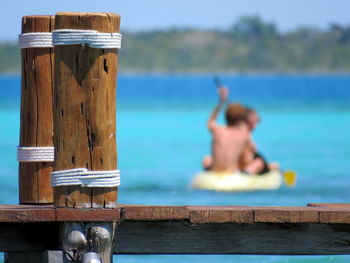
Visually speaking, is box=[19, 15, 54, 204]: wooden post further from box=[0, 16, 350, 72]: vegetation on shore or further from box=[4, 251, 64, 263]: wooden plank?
box=[0, 16, 350, 72]: vegetation on shore

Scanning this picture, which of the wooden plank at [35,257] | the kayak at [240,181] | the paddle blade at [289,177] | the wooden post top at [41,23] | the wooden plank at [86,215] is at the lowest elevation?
the wooden plank at [35,257]

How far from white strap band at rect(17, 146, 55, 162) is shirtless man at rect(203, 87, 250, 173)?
23.3 feet

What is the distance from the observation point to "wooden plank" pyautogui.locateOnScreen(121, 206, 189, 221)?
459cm

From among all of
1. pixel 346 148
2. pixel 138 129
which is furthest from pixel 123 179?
pixel 138 129

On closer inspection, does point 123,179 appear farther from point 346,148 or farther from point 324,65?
point 324,65

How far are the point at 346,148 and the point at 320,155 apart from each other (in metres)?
2.97

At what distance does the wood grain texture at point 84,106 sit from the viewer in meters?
4.49

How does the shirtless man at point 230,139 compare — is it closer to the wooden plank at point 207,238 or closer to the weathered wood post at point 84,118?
the wooden plank at point 207,238

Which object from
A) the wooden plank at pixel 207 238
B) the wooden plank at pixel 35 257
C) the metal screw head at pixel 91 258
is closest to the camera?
the metal screw head at pixel 91 258

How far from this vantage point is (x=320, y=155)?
888 inches

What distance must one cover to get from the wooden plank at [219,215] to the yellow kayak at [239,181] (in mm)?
8241

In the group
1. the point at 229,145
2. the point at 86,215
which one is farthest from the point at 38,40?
the point at 229,145

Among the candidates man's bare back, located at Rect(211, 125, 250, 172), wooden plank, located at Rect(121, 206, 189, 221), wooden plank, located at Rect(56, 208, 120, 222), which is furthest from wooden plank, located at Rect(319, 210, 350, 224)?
man's bare back, located at Rect(211, 125, 250, 172)

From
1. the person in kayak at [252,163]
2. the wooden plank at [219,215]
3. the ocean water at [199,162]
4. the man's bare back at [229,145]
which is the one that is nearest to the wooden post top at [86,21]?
the wooden plank at [219,215]
